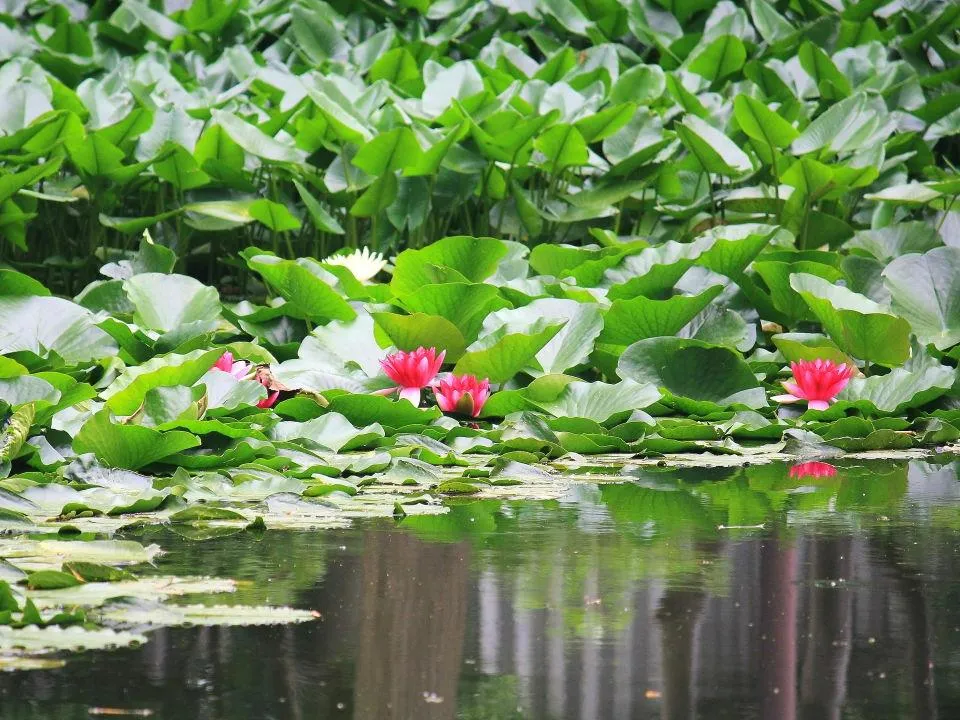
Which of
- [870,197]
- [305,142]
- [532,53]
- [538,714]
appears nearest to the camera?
[538,714]

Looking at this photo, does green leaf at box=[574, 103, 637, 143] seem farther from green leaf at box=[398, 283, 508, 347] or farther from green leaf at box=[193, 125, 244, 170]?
green leaf at box=[398, 283, 508, 347]

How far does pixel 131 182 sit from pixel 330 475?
1.99 m

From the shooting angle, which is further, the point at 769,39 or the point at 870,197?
the point at 769,39

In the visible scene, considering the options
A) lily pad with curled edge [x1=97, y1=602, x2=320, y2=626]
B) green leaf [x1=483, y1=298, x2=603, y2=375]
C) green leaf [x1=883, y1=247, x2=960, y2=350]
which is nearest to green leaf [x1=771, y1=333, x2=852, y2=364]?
green leaf [x1=883, y1=247, x2=960, y2=350]

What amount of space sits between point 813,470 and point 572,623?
1081 mm

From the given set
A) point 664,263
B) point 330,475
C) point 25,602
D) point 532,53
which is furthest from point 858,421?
point 532,53

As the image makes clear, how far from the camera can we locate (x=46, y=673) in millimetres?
1138

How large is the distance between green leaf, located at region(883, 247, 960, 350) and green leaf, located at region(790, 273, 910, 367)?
0.53ft

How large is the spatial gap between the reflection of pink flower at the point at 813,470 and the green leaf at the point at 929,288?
0.77 metres

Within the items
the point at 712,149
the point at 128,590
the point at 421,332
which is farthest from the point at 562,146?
the point at 128,590

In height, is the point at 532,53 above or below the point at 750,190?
above

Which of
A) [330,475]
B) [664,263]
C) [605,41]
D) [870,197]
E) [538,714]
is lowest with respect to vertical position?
[538,714]

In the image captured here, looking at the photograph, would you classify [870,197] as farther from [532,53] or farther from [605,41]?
[532,53]

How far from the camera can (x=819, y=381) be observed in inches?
103
